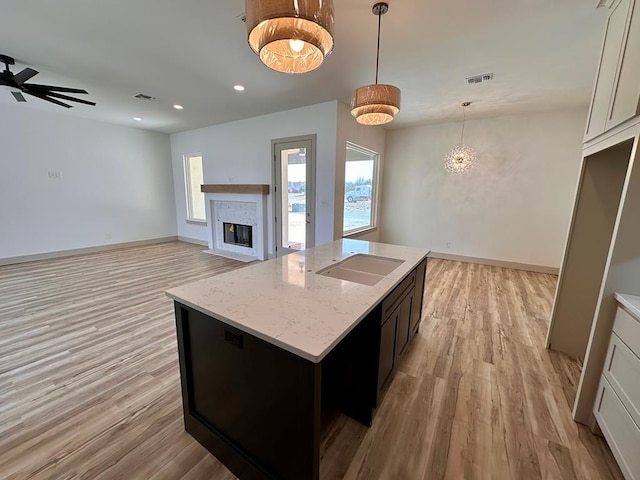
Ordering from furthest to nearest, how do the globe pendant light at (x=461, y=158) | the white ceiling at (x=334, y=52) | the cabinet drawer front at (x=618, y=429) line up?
the globe pendant light at (x=461, y=158)
the white ceiling at (x=334, y=52)
the cabinet drawer front at (x=618, y=429)

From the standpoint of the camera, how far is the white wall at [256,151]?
13.4 feet

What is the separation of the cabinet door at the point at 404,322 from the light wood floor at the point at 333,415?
26 cm

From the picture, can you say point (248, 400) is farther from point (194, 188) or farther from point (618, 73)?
point (194, 188)

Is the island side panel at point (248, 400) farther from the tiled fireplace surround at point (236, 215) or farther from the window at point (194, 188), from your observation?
the window at point (194, 188)

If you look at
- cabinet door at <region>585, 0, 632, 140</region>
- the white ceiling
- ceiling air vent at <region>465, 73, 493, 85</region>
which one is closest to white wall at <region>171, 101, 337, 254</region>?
the white ceiling

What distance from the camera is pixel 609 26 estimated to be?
6.20 ft

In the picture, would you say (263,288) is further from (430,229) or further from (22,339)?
(430,229)

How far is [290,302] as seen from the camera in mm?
1319

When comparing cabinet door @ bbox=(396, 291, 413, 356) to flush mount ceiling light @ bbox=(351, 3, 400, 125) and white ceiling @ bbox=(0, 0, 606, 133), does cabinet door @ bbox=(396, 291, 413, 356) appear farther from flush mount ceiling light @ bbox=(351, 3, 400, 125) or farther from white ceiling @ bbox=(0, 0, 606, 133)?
white ceiling @ bbox=(0, 0, 606, 133)

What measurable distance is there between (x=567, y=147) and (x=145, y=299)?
264 inches

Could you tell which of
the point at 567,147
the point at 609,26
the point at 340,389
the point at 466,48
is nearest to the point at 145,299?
the point at 340,389

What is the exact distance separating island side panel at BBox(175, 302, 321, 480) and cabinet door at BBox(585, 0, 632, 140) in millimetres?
2523

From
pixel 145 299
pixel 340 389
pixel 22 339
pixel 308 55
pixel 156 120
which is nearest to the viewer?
pixel 308 55

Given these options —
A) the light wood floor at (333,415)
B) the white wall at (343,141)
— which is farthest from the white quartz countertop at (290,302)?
the white wall at (343,141)
